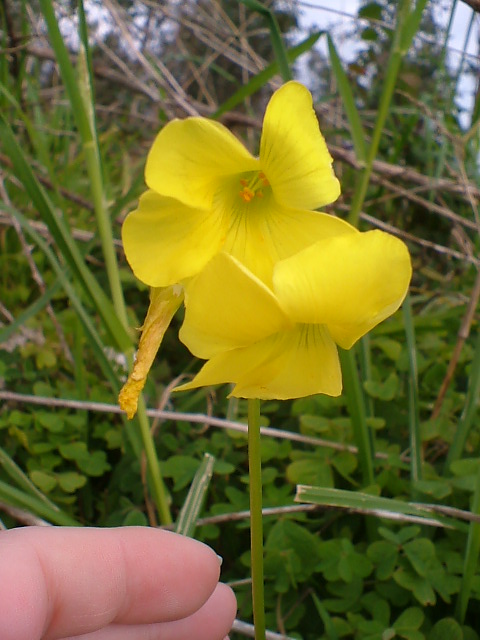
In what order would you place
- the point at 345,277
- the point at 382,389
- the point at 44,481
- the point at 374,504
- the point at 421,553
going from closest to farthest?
the point at 345,277, the point at 374,504, the point at 421,553, the point at 44,481, the point at 382,389

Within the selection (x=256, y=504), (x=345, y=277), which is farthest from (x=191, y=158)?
(x=256, y=504)

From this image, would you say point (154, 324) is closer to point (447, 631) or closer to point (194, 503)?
point (194, 503)

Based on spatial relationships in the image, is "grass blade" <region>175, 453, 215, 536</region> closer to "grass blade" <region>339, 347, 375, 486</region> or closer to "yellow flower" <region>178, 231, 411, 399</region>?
"grass blade" <region>339, 347, 375, 486</region>

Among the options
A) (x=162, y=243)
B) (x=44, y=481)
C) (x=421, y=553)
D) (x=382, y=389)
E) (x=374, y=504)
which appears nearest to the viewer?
(x=162, y=243)

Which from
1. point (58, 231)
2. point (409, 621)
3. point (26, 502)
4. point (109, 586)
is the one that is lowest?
point (409, 621)

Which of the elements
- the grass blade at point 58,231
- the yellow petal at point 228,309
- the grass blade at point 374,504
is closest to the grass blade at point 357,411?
the grass blade at point 374,504

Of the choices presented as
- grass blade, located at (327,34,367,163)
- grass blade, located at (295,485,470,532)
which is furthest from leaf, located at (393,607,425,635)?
grass blade, located at (327,34,367,163)

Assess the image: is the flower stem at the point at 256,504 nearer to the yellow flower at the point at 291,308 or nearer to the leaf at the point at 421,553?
the yellow flower at the point at 291,308
